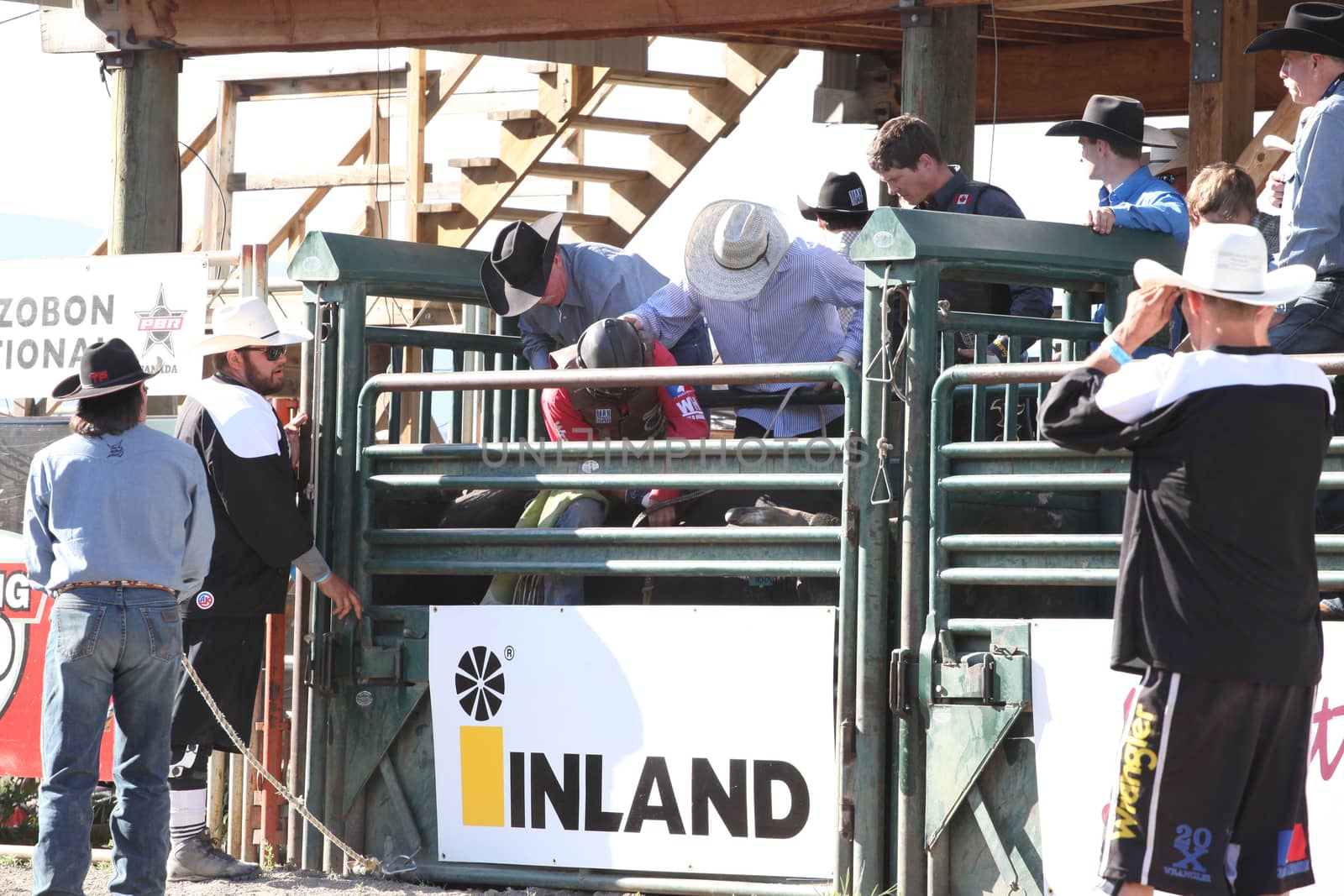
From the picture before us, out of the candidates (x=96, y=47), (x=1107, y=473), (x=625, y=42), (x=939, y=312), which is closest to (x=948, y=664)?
(x=1107, y=473)

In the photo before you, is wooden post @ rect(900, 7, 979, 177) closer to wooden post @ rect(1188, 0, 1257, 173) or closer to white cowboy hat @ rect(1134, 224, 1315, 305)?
wooden post @ rect(1188, 0, 1257, 173)

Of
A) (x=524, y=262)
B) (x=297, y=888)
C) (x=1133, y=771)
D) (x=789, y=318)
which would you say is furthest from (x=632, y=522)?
(x=1133, y=771)

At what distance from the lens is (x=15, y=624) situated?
21.3 ft

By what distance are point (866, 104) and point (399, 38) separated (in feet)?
11.3

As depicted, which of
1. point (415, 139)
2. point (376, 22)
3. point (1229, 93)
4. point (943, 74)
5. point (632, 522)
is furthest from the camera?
point (415, 139)

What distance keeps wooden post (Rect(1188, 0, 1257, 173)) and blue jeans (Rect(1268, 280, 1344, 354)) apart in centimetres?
278

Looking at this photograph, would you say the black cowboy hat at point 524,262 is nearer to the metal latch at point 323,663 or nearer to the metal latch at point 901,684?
the metal latch at point 323,663

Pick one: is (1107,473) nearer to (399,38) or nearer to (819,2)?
(819,2)

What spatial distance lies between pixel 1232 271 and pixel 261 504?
3.22 m

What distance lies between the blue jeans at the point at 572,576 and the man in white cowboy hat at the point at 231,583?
648 millimetres

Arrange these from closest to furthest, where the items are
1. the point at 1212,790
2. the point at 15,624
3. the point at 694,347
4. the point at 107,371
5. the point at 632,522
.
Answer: the point at 1212,790 < the point at 107,371 < the point at 632,522 < the point at 694,347 < the point at 15,624

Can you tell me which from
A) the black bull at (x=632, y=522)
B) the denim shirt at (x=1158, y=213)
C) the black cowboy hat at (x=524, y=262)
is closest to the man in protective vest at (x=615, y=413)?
the black bull at (x=632, y=522)

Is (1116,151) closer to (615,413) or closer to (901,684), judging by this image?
(615,413)

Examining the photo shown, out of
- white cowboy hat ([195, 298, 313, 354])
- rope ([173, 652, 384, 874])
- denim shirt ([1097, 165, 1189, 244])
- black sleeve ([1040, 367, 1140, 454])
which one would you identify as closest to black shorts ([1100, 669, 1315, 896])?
black sleeve ([1040, 367, 1140, 454])
